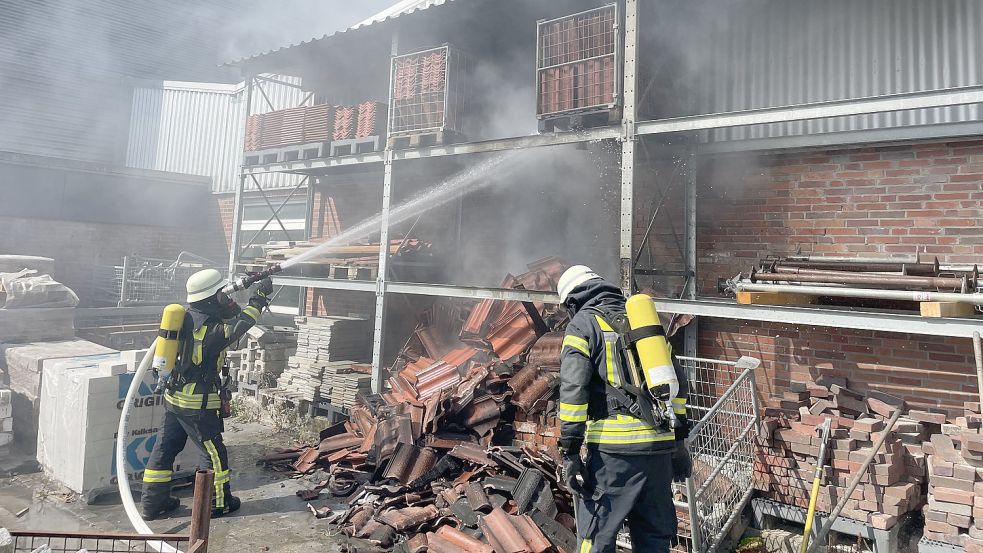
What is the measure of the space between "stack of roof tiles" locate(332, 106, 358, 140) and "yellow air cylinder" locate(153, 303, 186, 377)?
4368mm

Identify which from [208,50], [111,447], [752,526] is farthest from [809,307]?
[208,50]

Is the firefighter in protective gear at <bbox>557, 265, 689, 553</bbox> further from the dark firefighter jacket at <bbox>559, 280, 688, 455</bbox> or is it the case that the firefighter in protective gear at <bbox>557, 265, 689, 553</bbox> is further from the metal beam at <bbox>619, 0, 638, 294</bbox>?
the metal beam at <bbox>619, 0, 638, 294</bbox>

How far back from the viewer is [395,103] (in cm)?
803

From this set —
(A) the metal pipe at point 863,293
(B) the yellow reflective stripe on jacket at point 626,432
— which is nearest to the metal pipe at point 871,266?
(A) the metal pipe at point 863,293

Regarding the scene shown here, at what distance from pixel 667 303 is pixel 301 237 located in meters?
8.94

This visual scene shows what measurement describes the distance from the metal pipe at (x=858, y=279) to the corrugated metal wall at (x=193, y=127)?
1228cm

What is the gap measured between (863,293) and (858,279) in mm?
217

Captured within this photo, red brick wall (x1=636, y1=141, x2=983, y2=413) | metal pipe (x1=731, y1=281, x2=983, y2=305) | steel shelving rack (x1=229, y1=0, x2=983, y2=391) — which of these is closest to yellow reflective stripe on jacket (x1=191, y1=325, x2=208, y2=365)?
steel shelving rack (x1=229, y1=0, x2=983, y2=391)

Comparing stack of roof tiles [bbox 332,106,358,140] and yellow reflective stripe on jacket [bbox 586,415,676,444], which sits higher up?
stack of roof tiles [bbox 332,106,358,140]

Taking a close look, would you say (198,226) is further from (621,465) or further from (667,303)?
(621,465)

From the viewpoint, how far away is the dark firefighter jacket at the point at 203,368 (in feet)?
17.3

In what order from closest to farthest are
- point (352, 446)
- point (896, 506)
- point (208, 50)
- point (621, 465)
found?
point (621, 465)
point (896, 506)
point (352, 446)
point (208, 50)

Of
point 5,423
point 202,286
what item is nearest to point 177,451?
point 202,286

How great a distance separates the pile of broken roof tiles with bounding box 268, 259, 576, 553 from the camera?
455 cm
